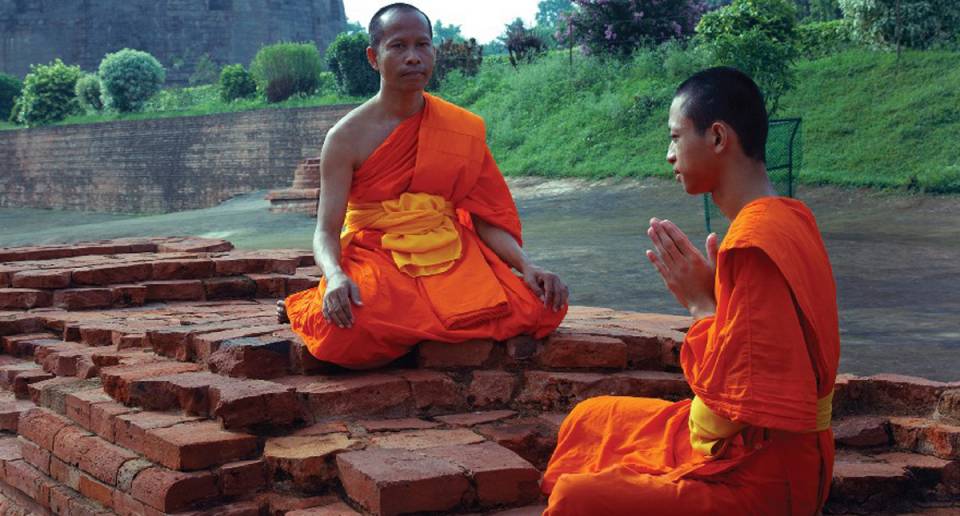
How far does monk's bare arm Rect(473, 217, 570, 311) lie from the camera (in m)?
3.80

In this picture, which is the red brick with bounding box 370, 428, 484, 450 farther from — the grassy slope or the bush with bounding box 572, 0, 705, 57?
the bush with bounding box 572, 0, 705, 57

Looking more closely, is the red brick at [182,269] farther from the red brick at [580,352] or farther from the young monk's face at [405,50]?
the red brick at [580,352]

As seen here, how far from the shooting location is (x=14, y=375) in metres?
5.29

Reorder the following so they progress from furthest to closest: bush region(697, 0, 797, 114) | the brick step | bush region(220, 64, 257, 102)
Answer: bush region(220, 64, 257, 102), bush region(697, 0, 797, 114), the brick step

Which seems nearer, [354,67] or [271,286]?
[271,286]

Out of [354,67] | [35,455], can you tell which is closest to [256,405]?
[35,455]

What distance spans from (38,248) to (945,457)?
6.29 m

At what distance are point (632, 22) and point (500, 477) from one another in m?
17.6

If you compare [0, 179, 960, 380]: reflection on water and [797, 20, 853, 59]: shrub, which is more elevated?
[797, 20, 853, 59]: shrub

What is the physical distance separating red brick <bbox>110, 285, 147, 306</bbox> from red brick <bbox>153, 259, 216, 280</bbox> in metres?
0.20

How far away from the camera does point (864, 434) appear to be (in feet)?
11.2

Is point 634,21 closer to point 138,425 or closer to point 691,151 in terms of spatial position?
point 138,425

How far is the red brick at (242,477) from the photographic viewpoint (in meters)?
3.14

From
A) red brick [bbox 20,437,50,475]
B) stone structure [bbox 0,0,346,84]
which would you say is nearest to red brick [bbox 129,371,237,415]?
red brick [bbox 20,437,50,475]
